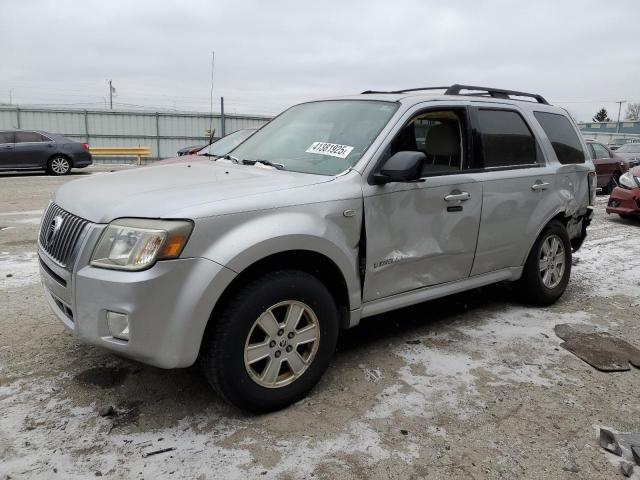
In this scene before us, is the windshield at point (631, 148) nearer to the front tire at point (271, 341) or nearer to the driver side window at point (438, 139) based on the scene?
the driver side window at point (438, 139)

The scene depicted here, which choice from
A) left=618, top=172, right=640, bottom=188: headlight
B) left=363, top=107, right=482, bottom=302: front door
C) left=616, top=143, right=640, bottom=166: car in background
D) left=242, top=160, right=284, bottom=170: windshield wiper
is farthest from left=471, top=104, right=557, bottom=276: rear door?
left=616, top=143, right=640, bottom=166: car in background

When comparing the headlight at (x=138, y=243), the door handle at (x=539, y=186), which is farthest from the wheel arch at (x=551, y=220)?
the headlight at (x=138, y=243)

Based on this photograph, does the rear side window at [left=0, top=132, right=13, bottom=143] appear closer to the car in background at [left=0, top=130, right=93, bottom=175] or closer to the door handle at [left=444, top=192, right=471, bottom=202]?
the car in background at [left=0, top=130, right=93, bottom=175]

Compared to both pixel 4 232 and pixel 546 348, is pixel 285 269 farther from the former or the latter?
pixel 4 232

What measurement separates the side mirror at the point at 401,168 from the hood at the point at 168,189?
14.6 inches

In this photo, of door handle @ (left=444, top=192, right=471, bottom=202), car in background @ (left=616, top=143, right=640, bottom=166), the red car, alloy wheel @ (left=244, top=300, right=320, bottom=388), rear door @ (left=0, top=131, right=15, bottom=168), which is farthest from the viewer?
car in background @ (left=616, top=143, right=640, bottom=166)

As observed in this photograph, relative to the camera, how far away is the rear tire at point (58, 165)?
639 inches

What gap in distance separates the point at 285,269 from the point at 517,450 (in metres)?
1.48

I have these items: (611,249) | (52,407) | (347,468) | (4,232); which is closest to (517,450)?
(347,468)

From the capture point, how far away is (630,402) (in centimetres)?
326

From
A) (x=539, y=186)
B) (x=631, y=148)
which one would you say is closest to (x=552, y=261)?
(x=539, y=186)

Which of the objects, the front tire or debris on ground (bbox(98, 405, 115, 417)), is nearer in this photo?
the front tire

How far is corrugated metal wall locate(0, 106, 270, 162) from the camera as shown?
23.8 metres

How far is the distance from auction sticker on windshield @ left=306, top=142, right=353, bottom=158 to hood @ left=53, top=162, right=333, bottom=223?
0.30 metres
